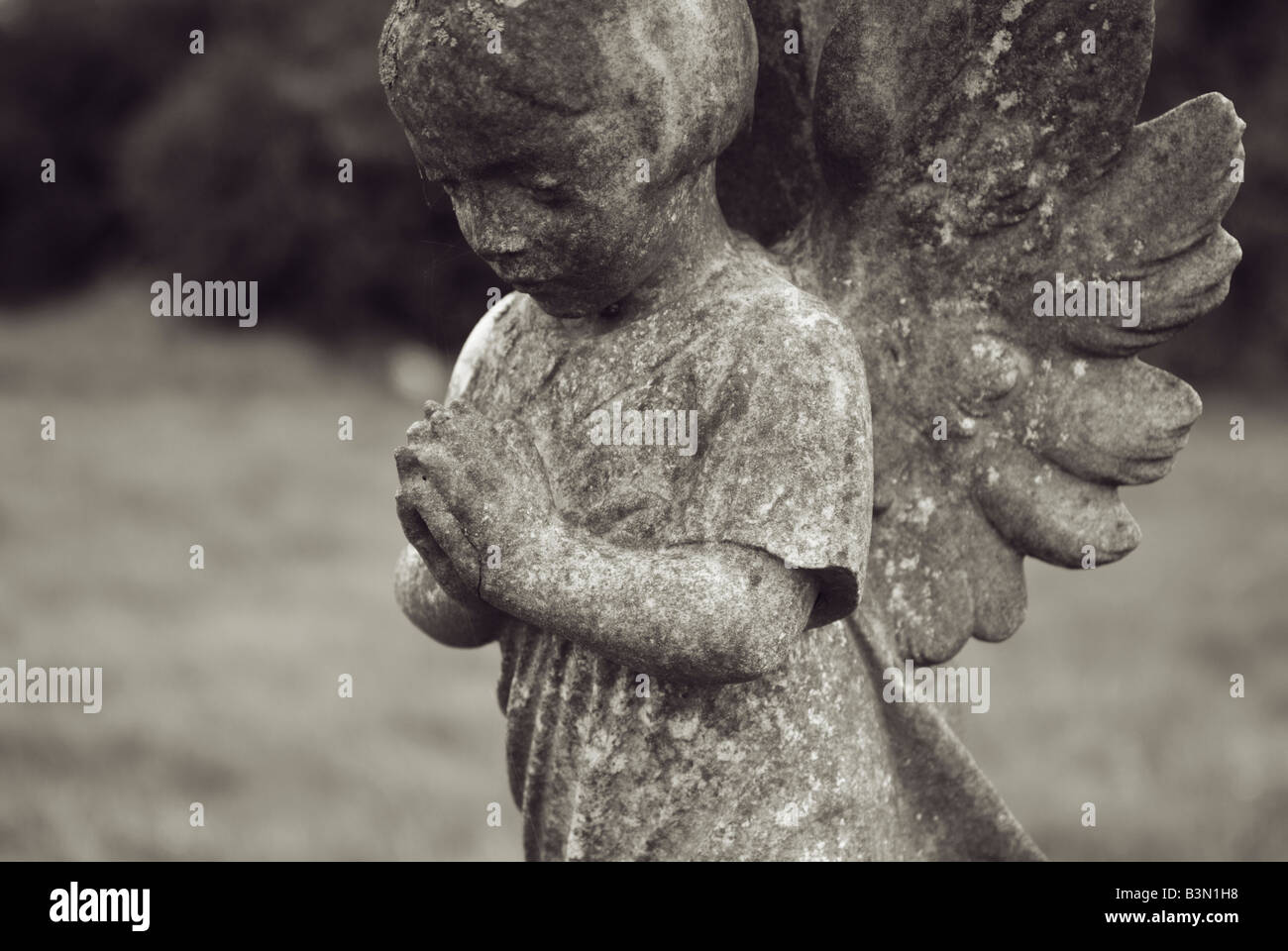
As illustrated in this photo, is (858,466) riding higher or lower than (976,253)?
lower

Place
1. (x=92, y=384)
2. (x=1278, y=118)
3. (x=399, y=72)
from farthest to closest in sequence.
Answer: (x=92, y=384)
(x=1278, y=118)
(x=399, y=72)

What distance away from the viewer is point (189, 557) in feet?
26.0

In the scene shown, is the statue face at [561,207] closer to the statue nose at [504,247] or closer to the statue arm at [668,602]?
the statue nose at [504,247]

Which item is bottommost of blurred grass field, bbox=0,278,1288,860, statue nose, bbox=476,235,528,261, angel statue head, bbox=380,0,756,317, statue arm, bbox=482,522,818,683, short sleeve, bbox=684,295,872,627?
blurred grass field, bbox=0,278,1288,860

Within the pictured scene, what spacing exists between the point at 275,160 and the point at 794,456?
35.0 ft

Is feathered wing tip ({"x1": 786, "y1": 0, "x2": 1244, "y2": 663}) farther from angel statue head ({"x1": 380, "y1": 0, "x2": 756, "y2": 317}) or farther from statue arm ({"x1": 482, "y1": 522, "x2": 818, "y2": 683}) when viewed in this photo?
statue arm ({"x1": 482, "y1": 522, "x2": 818, "y2": 683})

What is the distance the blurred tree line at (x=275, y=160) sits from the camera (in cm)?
1023

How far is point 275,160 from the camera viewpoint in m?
11.8

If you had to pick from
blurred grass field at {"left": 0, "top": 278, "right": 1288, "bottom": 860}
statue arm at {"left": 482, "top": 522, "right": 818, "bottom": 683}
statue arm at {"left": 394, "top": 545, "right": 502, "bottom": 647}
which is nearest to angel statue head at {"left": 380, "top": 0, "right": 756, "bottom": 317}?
statue arm at {"left": 482, "top": 522, "right": 818, "bottom": 683}

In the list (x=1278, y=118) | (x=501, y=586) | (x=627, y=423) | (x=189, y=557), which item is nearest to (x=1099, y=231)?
(x=627, y=423)

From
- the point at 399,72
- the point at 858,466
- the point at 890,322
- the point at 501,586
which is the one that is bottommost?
the point at 501,586

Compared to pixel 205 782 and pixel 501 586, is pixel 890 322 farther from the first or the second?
pixel 205 782

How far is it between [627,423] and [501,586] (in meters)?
0.32

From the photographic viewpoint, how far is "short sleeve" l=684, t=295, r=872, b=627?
198cm
